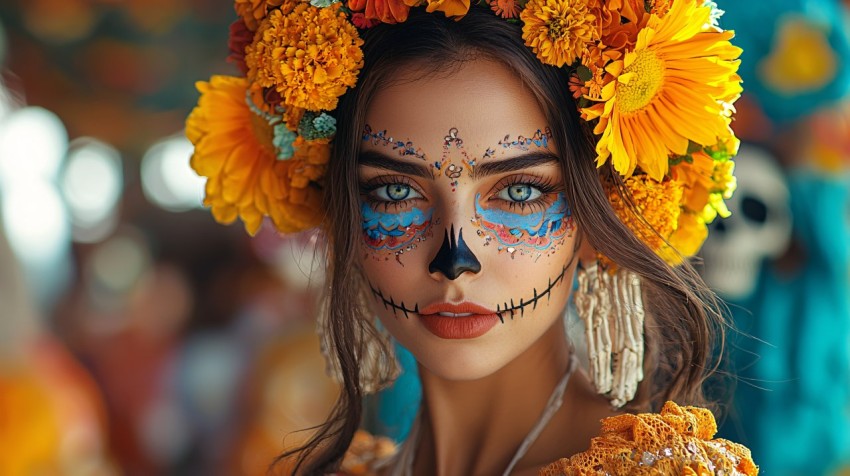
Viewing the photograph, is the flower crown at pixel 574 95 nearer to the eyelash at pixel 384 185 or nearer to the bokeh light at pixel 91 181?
the eyelash at pixel 384 185

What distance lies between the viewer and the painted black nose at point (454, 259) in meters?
1.78

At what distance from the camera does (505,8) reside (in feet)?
5.95

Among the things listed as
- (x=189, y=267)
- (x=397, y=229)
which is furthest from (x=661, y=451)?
(x=189, y=267)

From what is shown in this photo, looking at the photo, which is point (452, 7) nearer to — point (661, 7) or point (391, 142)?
point (391, 142)

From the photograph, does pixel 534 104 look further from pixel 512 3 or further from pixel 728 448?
pixel 728 448

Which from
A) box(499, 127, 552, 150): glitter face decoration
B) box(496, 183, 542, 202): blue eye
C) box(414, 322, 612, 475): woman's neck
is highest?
box(499, 127, 552, 150): glitter face decoration

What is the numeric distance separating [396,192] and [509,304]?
30 centimetres

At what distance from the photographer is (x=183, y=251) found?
6.46m

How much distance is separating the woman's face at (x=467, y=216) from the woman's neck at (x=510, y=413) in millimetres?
115

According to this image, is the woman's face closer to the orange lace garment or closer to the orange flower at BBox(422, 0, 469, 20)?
the orange flower at BBox(422, 0, 469, 20)

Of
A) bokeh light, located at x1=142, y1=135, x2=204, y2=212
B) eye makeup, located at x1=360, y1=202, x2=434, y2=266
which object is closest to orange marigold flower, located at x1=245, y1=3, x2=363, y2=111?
eye makeup, located at x1=360, y1=202, x2=434, y2=266

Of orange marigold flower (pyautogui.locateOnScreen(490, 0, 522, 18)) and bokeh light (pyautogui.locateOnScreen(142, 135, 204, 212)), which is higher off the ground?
orange marigold flower (pyautogui.locateOnScreen(490, 0, 522, 18))

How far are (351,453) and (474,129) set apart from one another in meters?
0.98

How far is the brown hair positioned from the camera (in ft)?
5.99
